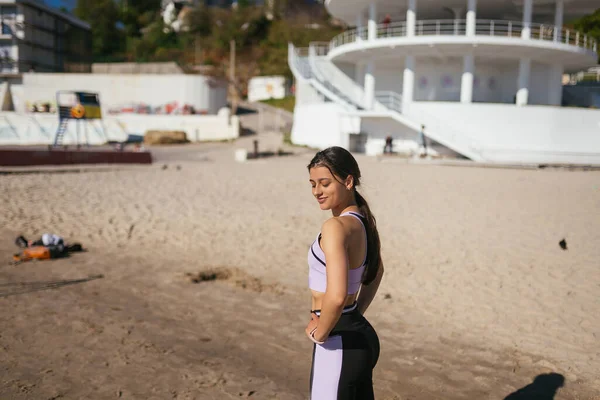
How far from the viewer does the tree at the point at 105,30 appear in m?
56.3

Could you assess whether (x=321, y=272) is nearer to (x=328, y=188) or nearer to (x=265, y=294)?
(x=328, y=188)

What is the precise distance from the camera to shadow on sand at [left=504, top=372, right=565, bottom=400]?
13.5ft

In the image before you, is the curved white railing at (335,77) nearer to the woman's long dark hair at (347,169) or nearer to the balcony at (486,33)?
the balcony at (486,33)

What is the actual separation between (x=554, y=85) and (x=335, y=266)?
2775 centimetres

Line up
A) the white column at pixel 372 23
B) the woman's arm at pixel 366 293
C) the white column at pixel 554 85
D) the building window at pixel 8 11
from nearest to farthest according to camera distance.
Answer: the woman's arm at pixel 366 293, the white column at pixel 372 23, the white column at pixel 554 85, the building window at pixel 8 11

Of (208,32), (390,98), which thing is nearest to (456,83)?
(390,98)

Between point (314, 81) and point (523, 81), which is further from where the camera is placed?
point (314, 81)

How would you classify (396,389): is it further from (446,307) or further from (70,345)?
(70,345)

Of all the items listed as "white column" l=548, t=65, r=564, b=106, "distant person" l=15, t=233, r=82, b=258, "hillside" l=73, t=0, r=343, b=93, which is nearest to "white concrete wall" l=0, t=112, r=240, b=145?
"hillside" l=73, t=0, r=343, b=93

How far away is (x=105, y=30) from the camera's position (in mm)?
56875

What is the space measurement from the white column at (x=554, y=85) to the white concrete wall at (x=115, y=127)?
17982 mm

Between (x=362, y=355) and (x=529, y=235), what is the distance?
772cm

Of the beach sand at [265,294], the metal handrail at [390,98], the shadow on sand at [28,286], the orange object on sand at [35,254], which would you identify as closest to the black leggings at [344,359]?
the beach sand at [265,294]

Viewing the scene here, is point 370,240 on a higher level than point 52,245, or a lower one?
higher
